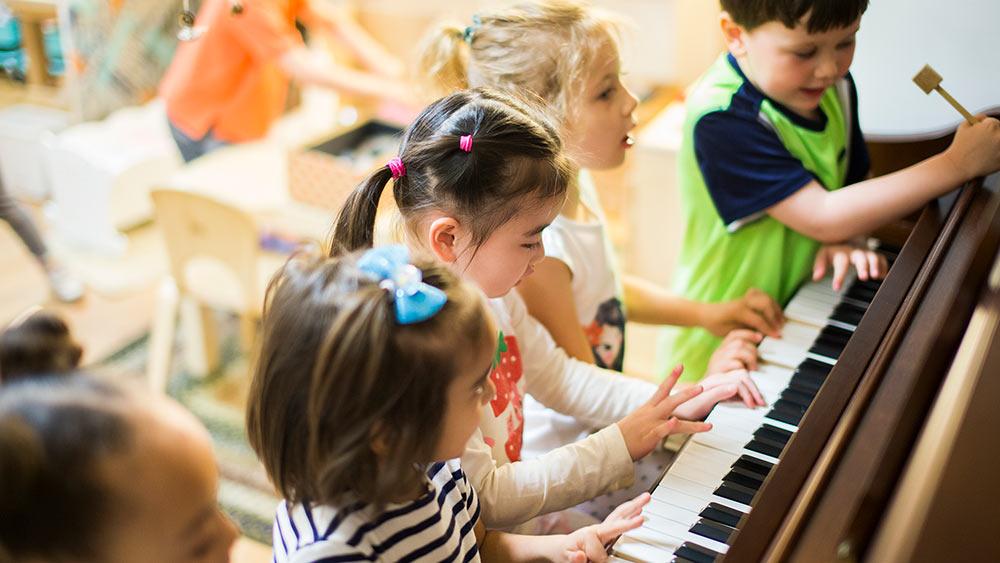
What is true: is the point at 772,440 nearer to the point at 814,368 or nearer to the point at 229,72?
the point at 814,368

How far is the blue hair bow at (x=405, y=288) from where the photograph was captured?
0.81 metres

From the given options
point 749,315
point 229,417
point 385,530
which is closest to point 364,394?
point 385,530

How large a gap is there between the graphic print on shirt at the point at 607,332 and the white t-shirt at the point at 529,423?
13cm

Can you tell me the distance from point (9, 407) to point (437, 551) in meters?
0.40

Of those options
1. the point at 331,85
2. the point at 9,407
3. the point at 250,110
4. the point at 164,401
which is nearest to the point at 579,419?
the point at 164,401

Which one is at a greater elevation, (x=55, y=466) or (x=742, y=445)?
(x=742, y=445)

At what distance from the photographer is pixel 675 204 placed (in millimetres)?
2645

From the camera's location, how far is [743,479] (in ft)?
3.52

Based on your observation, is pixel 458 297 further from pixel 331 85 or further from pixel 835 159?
pixel 331 85

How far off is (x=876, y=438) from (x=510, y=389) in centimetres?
50

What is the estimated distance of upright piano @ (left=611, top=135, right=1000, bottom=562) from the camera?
739 mm

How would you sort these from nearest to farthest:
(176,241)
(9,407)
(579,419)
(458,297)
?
(9,407) < (458,297) < (579,419) < (176,241)

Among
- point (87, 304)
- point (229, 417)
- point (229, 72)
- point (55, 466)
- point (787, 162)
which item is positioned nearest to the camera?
point (55, 466)

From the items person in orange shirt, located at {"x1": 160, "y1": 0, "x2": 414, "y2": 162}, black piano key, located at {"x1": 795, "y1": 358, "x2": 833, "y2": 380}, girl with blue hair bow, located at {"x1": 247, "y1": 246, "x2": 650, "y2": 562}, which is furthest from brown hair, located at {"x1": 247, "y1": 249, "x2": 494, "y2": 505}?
person in orange shirt, located at {"x1": 160, "y1": 0, "x2": 414, "y2": 162}
